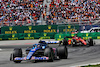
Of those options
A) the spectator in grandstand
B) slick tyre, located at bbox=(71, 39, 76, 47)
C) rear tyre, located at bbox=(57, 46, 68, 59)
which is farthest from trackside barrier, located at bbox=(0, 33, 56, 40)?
rear tyre, located at bbox=(57, 46, 68, 59)

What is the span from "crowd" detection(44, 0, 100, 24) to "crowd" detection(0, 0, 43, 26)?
1.72 meters

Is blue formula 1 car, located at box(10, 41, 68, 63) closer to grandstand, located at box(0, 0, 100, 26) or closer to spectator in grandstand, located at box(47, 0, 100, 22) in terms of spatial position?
grandstand, located at box(0, 0, 100, 26)

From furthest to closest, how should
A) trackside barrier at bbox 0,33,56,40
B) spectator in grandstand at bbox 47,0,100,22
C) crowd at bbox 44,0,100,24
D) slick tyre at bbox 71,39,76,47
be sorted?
spectator in grandstand at bbox 47,0,100,22 → crowd at bbox 44,0,100,24 → trackside barrier at bbox 0,33,56,40 → slick tyre at bbox 71,39,76,47

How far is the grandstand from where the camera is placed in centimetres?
3062

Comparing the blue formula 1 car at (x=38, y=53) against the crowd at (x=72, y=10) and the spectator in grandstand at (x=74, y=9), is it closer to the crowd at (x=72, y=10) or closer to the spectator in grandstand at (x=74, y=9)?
the crowd at (x=72, y=10)

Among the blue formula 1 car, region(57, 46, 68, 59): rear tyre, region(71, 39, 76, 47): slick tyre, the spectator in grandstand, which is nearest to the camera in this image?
the blue formula 1 car

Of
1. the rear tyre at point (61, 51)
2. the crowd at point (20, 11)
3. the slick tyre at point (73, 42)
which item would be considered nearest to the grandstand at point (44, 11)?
the crowd at point (20, 11)

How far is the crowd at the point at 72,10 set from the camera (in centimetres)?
3127

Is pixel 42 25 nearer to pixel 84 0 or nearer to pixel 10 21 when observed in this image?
pixel 10 21

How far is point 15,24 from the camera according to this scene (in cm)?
3033

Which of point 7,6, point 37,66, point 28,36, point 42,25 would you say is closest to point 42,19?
point 42,25

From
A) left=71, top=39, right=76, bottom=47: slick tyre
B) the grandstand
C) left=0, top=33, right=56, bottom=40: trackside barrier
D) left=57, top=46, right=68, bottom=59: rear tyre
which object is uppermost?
the grandstand

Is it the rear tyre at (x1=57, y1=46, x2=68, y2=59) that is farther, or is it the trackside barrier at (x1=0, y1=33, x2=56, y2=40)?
the trackside barrier at (x1=0, y1=33, x2=56, y2=40)

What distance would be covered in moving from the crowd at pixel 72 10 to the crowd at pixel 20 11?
1723 mm
